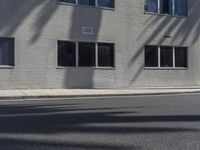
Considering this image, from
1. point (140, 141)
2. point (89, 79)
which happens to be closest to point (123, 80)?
point (89, 79)

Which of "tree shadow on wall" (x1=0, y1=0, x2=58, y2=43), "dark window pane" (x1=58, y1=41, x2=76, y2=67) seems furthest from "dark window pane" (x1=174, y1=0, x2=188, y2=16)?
"tree shadow on wall" (x1=0, y1=0, x2=58, y2=43)

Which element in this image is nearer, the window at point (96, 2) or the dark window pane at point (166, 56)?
the window at point (96, 2)

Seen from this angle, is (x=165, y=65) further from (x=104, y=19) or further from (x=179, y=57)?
(x=104, y=19)

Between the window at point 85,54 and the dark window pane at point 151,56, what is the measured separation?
2.69m

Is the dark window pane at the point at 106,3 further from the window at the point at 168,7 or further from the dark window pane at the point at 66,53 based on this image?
the dark window pane at the point at 66,53

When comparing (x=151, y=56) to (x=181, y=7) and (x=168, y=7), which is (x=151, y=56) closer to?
(x=168, y=7)

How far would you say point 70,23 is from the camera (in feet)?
88.2

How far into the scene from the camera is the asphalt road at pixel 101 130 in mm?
8578

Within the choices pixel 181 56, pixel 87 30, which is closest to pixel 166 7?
pixel 181 56

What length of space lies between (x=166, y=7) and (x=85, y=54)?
23.3ft

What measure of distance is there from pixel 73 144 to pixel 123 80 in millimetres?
20387

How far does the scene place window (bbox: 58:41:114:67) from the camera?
26859 mm

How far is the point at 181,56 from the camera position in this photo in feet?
106

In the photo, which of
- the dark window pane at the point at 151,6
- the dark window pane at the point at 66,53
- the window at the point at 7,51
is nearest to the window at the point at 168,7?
the dark window pane at the point at 151,6
